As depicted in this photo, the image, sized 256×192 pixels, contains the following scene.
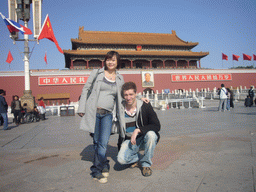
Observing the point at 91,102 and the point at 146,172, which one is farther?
the point at 91,102

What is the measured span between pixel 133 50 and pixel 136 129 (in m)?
25.4

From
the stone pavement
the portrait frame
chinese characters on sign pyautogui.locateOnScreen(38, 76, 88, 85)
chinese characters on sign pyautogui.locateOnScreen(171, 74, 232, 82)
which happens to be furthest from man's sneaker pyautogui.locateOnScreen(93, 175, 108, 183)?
chinese characters on sign pyautogui.locateOnScreen(171, 74, 232, 82)

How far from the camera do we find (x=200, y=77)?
2673 cm

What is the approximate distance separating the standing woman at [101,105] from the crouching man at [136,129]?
0.46 ft

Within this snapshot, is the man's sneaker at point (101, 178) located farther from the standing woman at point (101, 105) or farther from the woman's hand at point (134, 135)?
the woman's hand at point (134, 135)

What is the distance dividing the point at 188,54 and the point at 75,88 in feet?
50.1

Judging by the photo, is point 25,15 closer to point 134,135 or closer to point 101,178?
point 134,135

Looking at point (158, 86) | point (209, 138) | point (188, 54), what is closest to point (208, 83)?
point (188, 54)

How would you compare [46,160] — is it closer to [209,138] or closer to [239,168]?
[239,168]

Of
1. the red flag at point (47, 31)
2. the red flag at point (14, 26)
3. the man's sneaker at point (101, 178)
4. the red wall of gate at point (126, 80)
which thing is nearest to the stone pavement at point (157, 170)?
the man's sneaker at point (101, 178)

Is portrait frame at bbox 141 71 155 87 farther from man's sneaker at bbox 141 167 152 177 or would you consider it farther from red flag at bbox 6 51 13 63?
man's sneaker at bbox 141 167 152 177

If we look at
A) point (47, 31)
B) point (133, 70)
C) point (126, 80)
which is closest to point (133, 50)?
point (133, 70)

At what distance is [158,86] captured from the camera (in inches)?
1002

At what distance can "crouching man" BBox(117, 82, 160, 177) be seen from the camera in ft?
7.49
